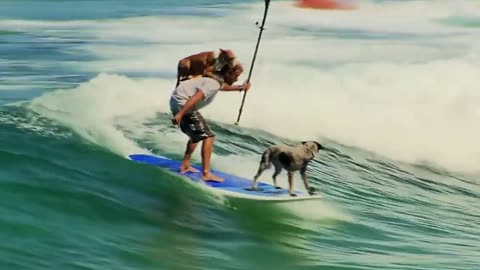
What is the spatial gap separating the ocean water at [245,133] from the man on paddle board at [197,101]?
0.30m

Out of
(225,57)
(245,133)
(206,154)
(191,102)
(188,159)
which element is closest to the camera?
(191,102)

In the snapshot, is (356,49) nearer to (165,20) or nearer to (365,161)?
(165,20)

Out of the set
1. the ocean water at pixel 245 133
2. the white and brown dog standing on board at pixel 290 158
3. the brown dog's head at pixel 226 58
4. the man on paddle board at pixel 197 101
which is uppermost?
the brown dog's head at pixel 226 58

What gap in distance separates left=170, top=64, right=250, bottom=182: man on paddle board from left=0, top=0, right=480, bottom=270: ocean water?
30cm

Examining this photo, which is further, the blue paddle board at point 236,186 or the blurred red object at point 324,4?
the blurred red object at point 324,4

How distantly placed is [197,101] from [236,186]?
1.90 feet

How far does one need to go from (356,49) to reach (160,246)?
7.97 m

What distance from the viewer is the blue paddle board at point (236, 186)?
237 inches

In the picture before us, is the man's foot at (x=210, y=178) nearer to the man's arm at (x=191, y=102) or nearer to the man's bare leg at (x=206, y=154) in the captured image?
the man's bare leg at (x=206, y=154)

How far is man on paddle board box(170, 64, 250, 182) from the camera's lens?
235 inches

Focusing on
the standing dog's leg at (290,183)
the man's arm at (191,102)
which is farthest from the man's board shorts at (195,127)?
the standing dog's leg at (290,183)

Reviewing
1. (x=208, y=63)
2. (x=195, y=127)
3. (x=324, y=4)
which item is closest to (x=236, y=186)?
(x=195, y=127)

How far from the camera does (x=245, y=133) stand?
352 inches

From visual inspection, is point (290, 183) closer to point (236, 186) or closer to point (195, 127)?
point (236, 186)
